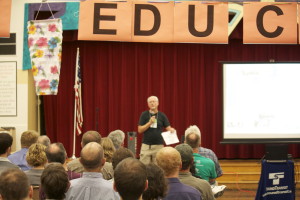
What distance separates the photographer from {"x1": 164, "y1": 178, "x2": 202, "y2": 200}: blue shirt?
2.76 m

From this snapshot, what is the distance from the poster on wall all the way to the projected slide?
370 cm

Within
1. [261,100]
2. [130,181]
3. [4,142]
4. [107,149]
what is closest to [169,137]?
[261,100]

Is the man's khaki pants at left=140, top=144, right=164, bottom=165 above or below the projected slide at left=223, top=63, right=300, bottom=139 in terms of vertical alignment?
below

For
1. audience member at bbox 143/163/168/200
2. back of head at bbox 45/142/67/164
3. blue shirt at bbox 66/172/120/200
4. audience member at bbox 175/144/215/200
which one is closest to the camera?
audience member at bbox 143/163/168/200

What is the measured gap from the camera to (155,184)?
2.46 metres

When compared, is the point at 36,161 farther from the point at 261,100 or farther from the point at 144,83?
the point at 144,83

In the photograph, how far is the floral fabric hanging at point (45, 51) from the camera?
7.30 metres

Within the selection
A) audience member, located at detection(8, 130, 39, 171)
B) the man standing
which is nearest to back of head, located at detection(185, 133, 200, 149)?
audience member, located at detection(8, 130, 39, 171)

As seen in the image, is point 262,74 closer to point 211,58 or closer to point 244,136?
point 244,136

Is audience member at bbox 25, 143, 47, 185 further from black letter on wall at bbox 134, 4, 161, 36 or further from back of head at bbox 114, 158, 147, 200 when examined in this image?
black letter on wall at bbox 134, 4, 161, 36

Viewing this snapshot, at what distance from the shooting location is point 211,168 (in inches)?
162

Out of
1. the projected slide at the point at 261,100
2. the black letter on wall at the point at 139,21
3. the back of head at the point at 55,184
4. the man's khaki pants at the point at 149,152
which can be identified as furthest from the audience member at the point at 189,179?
the black letter on wall at the point at 139,21

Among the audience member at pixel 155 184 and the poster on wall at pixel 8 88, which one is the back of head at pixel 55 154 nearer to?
the audience member at pixel 155 184

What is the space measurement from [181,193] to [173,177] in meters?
0.13
